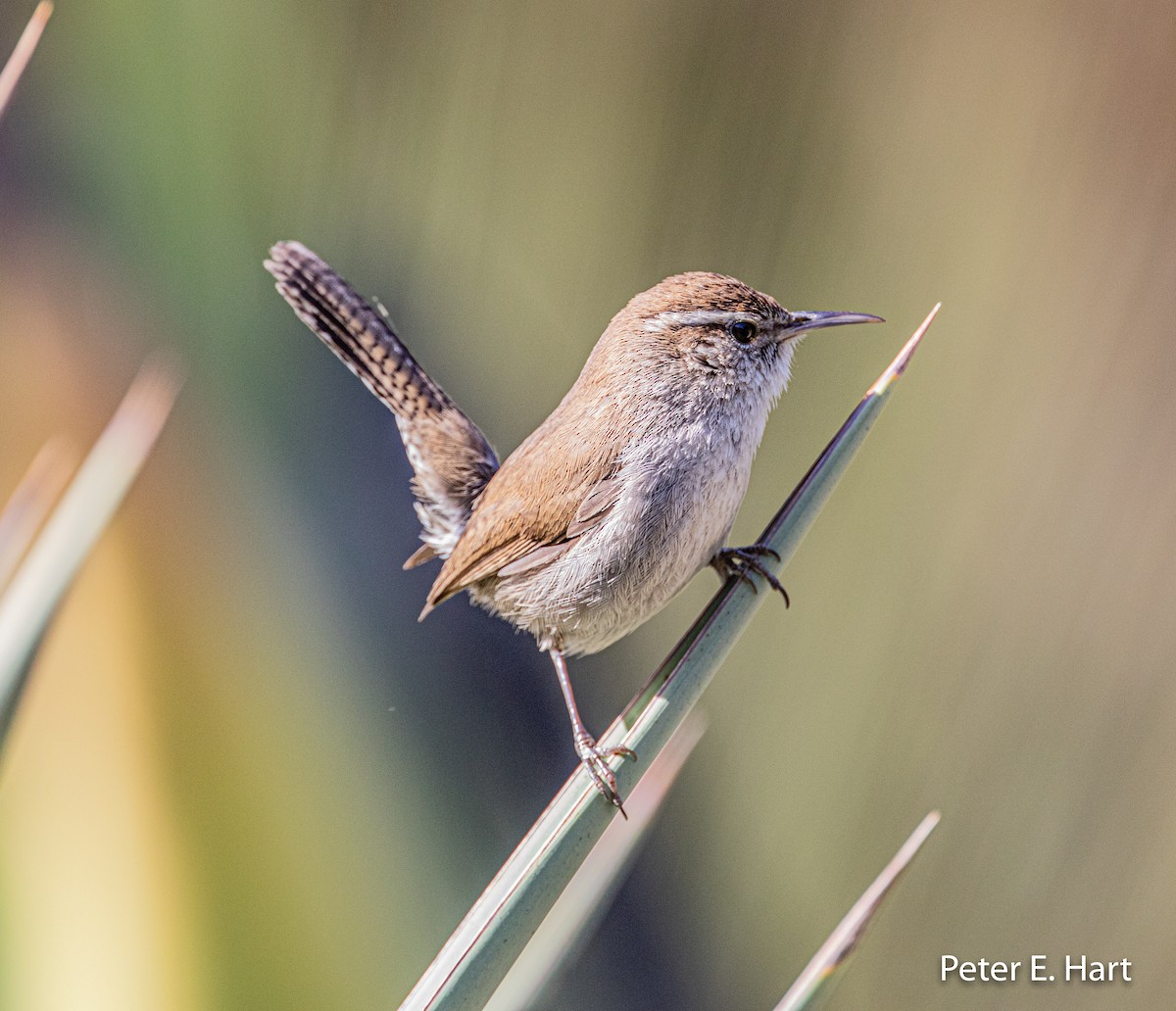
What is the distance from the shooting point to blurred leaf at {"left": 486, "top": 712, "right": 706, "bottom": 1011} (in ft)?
3.67

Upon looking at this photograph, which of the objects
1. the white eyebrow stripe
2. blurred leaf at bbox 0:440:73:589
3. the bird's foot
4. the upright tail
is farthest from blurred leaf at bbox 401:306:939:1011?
the upright tail

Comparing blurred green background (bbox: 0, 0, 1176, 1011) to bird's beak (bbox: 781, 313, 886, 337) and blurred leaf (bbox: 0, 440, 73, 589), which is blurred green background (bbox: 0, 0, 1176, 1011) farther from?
blurred leaf (bbox: 0, 440, 73, 589)

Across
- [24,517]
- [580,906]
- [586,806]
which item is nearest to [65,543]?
[24,517]

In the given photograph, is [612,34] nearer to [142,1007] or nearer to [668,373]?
[668,373]

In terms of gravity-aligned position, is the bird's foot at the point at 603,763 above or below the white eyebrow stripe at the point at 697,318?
below

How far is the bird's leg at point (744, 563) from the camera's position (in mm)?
1322

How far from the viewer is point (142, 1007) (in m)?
1.14

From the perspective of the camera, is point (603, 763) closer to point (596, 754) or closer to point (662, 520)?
point (596, 754)

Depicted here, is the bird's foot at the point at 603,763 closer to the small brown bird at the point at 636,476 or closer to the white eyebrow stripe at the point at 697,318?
the small brown bird at the point at 636,476

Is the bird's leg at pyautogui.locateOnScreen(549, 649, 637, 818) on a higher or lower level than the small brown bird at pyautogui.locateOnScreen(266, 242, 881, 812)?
lower

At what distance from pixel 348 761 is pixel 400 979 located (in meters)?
Result: 0.33

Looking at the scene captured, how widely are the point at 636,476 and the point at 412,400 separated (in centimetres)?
78

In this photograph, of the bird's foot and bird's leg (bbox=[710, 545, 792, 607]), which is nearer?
the bird's foot

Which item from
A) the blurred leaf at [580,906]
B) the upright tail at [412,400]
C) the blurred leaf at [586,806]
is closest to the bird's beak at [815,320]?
the blurred leaf at [586,806]
